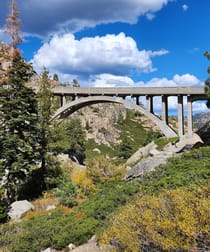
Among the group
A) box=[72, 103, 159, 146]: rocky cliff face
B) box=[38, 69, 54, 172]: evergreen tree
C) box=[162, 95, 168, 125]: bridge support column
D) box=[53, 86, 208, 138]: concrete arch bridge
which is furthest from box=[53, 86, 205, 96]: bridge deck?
box=[72, 103, 159, 146]: rocky cliff face

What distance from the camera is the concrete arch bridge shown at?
28891mm

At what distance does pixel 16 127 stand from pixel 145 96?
1506 centimetres

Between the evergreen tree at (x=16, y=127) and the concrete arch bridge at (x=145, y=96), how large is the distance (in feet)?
35.2

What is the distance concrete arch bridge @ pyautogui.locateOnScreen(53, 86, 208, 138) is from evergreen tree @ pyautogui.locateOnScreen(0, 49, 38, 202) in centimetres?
1073

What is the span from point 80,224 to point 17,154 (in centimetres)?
1005

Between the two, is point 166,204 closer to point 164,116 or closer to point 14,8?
Result: point 14,8

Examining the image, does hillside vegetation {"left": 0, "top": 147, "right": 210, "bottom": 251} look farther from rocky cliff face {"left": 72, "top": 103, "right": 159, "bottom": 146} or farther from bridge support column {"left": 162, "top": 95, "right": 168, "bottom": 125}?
rocky cliff face {"left": 72, "top": 103, "right": 159, "bottom": 146}

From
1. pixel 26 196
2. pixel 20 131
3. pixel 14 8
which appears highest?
pixel 14 8

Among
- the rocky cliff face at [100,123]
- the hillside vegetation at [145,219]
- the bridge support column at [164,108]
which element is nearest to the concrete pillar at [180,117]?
the bridge support column at [164,108]

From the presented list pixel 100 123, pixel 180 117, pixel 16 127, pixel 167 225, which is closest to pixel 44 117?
pixel 16 127

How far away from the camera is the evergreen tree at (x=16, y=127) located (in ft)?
63.1

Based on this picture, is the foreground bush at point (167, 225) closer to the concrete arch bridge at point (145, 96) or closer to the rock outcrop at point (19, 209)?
the rock outcrop at point (19, 209)

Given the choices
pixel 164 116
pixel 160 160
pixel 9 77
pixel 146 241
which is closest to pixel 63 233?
pixel 146 241

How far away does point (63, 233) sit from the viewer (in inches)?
420
